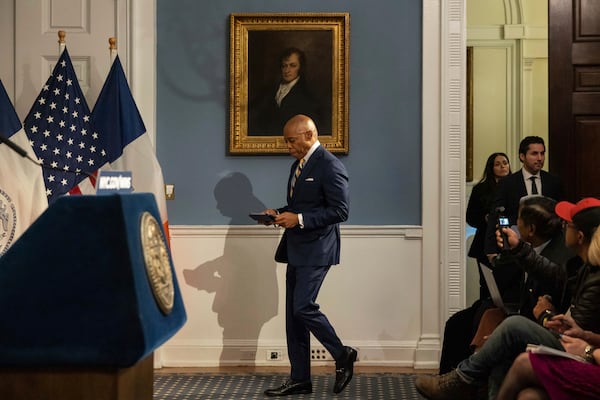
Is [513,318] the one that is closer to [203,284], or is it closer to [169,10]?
[203,284]

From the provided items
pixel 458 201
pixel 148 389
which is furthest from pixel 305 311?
pixel 148 389

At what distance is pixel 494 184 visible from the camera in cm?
674

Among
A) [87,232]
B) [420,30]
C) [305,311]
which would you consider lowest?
[305,311]

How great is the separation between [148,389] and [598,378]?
166 centimetres

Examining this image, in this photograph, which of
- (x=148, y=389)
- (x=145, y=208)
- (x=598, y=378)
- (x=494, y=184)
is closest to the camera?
(x=145, y=208)

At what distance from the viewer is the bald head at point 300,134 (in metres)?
5.11

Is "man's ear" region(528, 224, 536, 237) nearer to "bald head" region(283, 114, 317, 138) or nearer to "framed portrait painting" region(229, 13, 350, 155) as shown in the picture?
"bald head" region(283, 114, 317, 138)

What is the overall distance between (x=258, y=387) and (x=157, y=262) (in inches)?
125

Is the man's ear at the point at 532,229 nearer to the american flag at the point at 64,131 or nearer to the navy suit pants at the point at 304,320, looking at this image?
the navy suit pants at the point at 304,320

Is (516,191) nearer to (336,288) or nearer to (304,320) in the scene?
(336,288)

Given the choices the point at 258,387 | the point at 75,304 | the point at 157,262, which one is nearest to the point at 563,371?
the point at 157,262

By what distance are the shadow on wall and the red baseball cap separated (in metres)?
2.49

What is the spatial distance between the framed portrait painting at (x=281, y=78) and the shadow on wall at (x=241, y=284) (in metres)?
0.37

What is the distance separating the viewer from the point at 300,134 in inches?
201
